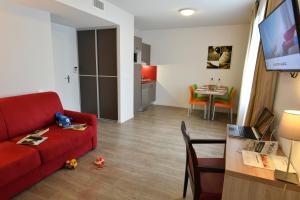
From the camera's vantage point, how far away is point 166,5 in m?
3.66

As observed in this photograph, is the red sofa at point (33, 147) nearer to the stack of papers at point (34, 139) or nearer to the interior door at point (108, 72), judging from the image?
the stack of papers at point (34, 139)

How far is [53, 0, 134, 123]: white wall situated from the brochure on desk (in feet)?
10.7

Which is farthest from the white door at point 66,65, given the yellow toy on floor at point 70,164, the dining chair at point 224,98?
the dining chair at point 224,98

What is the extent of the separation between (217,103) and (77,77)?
12.4ft

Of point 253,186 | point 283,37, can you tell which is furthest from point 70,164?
point 283,37

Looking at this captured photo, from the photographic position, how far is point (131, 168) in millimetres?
2586

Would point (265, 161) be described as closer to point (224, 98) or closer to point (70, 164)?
point (70, 164)

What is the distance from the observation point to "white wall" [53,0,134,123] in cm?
371

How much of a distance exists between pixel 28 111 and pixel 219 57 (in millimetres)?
5045

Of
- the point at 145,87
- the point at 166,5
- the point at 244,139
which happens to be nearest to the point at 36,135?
the point at 244,139

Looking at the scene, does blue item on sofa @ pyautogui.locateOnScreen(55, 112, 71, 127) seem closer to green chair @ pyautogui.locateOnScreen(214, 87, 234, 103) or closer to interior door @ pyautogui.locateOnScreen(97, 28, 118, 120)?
interior door @ pyautogui.locateOnScreen(97, 28, 118, 120)

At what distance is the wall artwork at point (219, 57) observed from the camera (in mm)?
5438

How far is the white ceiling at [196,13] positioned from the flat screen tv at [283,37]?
6.48 feet

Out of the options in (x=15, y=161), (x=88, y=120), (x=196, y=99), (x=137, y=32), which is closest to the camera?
(x=15, y=161)
